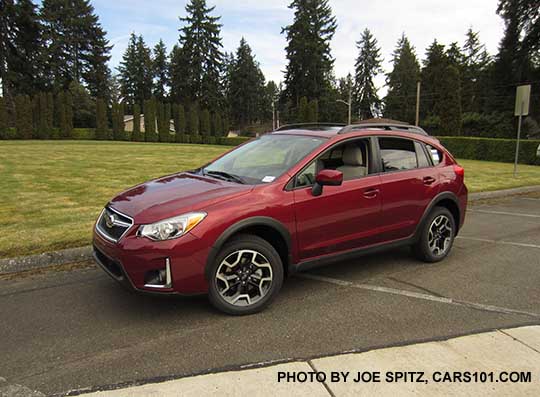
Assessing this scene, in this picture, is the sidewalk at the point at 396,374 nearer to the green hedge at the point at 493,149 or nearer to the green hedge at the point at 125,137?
the green hedge at the point at 493,149

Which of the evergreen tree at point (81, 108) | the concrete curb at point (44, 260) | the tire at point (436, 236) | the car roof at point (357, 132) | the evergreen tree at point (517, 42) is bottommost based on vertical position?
the concrete curb at point (44, 260)

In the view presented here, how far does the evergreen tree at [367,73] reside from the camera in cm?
7850

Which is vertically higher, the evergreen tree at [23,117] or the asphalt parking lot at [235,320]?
the evergreen tree at [23,117]

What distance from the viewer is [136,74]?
7700 cm

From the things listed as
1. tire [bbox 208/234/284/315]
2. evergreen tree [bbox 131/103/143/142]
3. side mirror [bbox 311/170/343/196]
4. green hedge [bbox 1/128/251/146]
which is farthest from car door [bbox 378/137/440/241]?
evergreen tree [bbox 131/103/143/142]

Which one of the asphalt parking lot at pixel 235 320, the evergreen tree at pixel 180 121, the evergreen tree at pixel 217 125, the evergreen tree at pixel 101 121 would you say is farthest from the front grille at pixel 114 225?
the evergreen tree at pixel 217 125

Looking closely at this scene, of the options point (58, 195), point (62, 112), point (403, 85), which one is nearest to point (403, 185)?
point (58, 195)

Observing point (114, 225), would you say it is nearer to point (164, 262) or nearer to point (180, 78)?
point (164, 262)

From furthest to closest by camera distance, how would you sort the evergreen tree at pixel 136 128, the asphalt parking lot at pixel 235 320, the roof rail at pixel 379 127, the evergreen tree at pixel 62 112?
the evergreen tree at pixel 136 128, the evergreen tree at pixel 62 112, the roof rail at pixel 379 127, the asphalt parking lot at pixel 235 320

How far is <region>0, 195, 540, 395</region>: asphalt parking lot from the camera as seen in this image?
9.16ft

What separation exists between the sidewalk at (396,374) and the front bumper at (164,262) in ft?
2.67

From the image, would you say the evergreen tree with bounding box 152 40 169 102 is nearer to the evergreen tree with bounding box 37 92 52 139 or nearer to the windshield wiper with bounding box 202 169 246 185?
the evergreen tree with bounding box 37 92 52 139

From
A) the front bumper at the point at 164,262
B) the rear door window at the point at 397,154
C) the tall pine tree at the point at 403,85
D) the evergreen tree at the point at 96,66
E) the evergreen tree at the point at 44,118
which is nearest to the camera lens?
the front bumper at the point at 164,262

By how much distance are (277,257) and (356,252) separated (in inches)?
41.3
